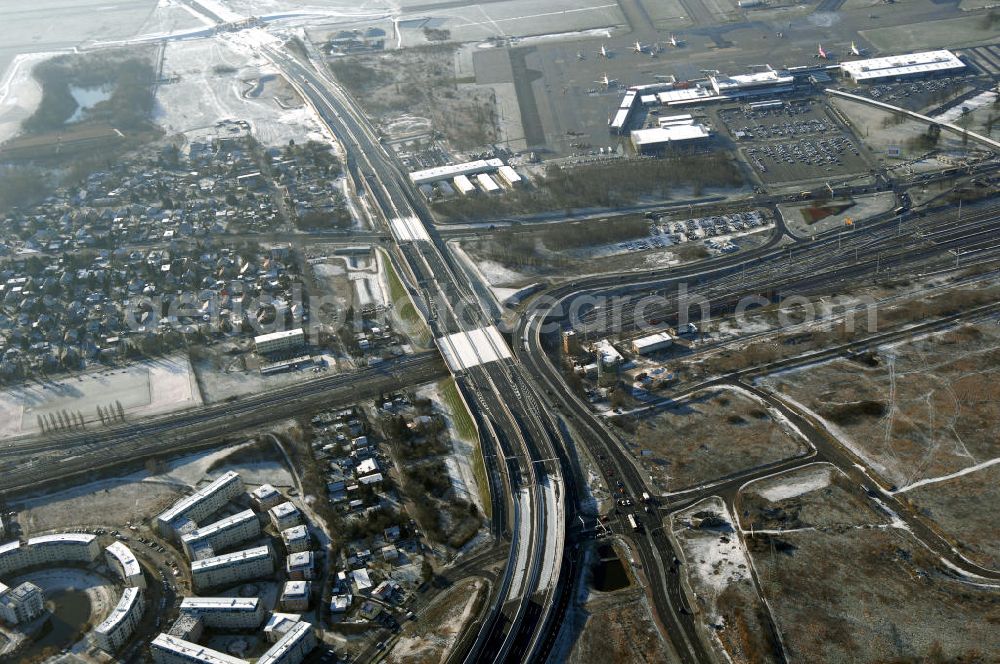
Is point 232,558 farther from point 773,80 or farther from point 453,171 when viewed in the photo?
point 773,80

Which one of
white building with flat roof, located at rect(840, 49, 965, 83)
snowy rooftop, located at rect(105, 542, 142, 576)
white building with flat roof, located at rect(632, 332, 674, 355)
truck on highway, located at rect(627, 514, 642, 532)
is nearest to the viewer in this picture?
snowy rooftop, located at rect(105, 542, 142, 576)

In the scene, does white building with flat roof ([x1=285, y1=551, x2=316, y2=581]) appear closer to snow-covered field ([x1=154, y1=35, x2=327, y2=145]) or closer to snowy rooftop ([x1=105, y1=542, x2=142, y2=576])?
snowy rooftop ([x1=105, y1=542, x2=142, y2=576])

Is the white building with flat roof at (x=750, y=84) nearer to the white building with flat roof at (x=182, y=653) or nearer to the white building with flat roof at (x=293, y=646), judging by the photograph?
the white building with flat roof at (x=293, y=646)

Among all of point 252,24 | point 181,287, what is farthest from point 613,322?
point 252,24

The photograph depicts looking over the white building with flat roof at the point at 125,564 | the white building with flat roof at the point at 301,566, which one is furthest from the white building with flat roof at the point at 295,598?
the white building with flat roof at the point at 125,564

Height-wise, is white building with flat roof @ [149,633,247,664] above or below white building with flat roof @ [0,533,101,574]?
below

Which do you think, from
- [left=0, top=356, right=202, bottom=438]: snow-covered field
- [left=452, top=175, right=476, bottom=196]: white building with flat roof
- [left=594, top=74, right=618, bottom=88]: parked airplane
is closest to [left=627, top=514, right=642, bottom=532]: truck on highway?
[left=0, top=356, right=202, bottom=438]: snow-covered field
